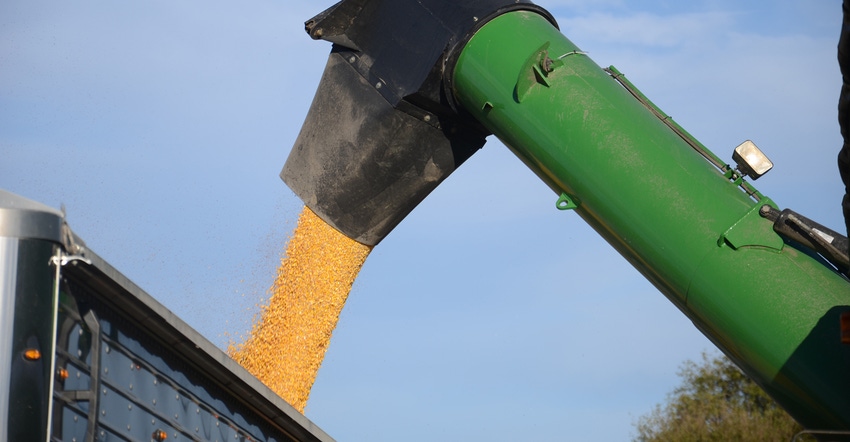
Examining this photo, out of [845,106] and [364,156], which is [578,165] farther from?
[845,106]

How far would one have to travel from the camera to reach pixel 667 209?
4.41 meters

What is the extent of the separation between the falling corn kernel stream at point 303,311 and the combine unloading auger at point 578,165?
5.1 inches

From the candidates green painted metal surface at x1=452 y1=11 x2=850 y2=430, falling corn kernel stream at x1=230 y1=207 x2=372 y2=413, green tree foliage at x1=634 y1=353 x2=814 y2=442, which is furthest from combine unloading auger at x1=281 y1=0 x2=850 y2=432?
green tree foliage at x1=634 y1=353 x2=814 y2=442

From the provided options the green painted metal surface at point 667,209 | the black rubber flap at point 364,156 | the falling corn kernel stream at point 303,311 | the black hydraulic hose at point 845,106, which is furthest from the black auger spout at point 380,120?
the black hydraulic hose at point 845,106

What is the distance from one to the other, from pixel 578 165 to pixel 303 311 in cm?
168

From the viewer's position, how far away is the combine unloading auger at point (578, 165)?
4168mm

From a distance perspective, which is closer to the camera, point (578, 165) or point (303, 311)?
point (578, 165)

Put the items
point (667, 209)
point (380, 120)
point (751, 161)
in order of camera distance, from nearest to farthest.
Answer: point (667, 209) < point (751, 161) < point (380, 120)

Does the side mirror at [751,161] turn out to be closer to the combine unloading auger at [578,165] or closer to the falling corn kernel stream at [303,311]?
the combine unloading auger at [578,165]

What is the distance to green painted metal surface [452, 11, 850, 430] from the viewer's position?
4.13 m

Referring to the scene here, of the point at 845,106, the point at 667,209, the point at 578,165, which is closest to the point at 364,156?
the point at 578,165

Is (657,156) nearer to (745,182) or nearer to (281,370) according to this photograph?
(745,182)

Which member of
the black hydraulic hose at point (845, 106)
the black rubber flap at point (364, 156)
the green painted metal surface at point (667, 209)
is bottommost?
the black hydraulic hose at point (845, 106)

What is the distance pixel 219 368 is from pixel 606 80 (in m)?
2.12
